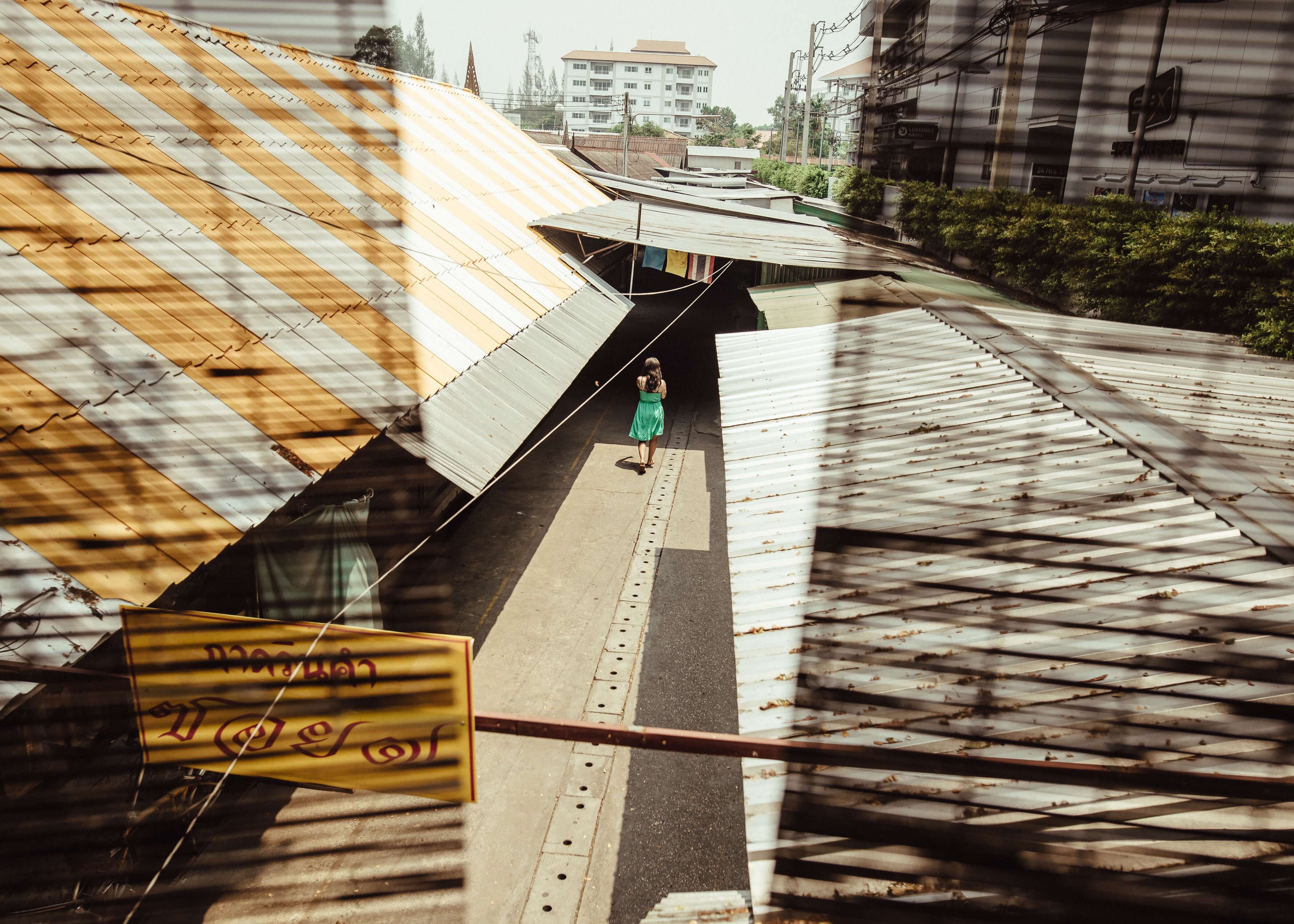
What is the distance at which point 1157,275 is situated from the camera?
7.59m

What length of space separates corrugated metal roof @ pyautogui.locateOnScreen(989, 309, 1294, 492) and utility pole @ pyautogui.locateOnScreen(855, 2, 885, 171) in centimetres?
259

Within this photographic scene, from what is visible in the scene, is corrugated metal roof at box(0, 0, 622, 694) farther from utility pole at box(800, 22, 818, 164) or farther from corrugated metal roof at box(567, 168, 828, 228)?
utility pole at box(800, 22, 818, 164)

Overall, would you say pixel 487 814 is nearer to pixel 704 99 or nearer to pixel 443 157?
pixel 443 157

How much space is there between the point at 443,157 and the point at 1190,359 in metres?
9.22

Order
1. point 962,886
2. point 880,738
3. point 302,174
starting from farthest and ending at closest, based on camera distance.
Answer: point 302,174
point 880,738
point 962,886

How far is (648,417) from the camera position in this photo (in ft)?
35.4

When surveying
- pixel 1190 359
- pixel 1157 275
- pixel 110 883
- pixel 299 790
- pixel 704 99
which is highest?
pixel 704 99

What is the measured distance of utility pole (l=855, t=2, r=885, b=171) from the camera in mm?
4395

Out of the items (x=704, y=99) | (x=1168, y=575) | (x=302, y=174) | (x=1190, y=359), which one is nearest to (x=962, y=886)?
(x=1168, y=575)

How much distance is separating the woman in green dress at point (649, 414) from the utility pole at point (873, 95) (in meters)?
4.25

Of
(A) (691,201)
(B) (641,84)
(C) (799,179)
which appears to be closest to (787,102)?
(C) (799,179)

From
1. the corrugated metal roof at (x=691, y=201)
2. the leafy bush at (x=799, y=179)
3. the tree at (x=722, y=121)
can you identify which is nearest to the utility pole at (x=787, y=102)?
the leafy bush at (x=799, y=179)

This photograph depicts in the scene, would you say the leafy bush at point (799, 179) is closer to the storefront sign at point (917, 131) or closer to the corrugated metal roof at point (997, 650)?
the storefront sign at point (917, 131)

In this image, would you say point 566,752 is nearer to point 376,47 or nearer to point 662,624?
point 662,624
